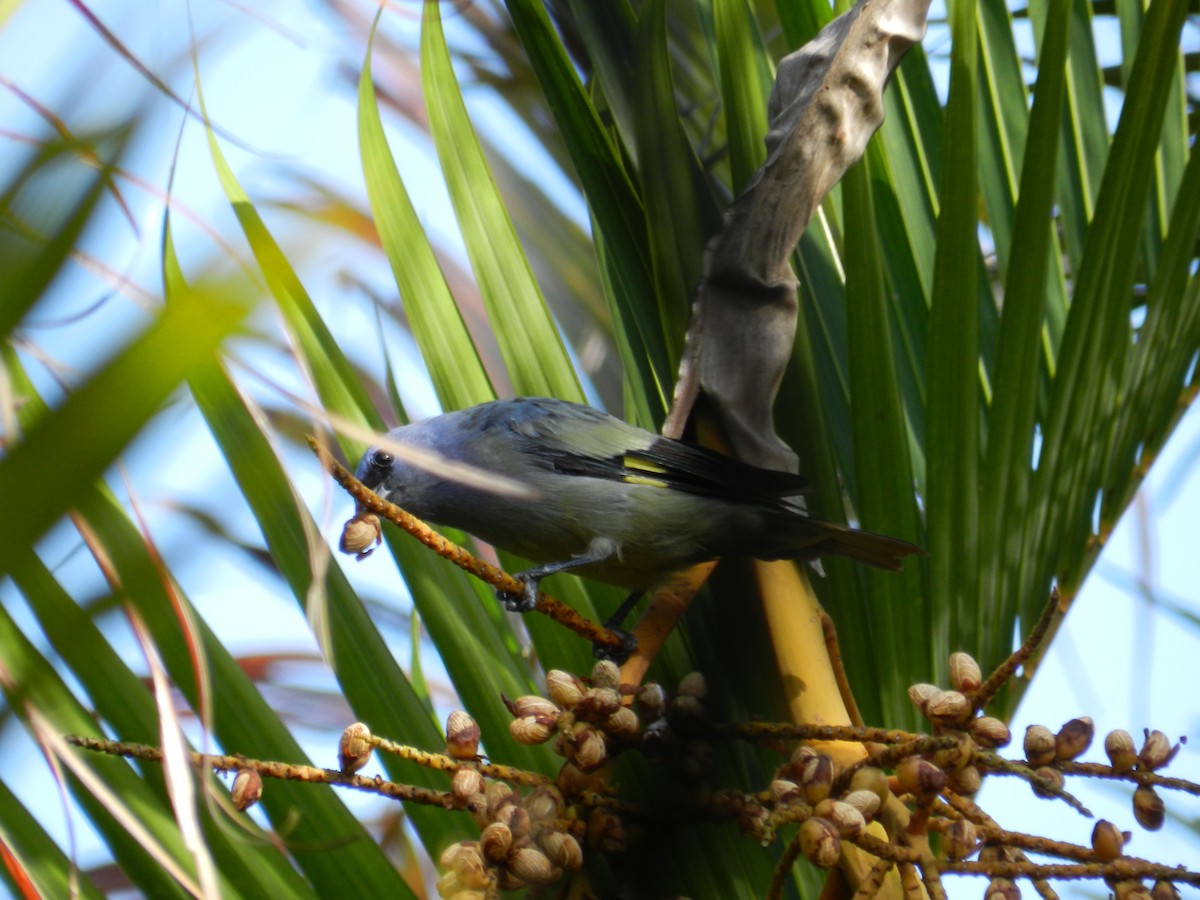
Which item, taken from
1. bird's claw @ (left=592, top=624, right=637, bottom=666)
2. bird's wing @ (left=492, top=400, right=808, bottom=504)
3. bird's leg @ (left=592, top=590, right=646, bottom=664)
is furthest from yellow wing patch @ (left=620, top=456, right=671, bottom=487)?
bird's claw @ (left=592, top=624, right=637, bottom=666)

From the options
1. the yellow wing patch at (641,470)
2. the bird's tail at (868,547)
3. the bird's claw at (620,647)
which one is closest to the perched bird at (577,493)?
the yellow wing patch at (641,470)

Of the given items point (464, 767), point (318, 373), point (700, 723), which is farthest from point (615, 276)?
point (464, 767)

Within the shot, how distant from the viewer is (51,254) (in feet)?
1.21

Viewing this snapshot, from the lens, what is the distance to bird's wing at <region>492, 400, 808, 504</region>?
1.80m

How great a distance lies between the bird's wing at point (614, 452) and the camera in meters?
1.80

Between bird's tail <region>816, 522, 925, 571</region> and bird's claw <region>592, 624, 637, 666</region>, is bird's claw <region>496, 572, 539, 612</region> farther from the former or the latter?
bird's tail <region>816, 522, 925, 571</region>

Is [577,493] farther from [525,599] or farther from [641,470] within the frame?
[525,599]

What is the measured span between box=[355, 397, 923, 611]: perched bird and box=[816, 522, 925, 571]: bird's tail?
0.21 m

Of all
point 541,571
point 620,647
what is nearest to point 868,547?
point 620,647

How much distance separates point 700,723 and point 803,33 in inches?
39.7

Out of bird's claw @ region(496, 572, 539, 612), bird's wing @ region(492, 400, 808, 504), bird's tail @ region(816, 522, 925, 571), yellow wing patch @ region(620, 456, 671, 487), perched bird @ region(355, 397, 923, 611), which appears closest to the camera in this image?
bird's claw @ region(496, 572, 539, 612)

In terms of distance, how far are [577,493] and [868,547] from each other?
0.78 meters

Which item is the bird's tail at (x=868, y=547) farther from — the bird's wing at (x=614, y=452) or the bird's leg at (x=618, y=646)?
the bird's leg at (x=618, y=646)

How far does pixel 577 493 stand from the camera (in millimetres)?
2145
